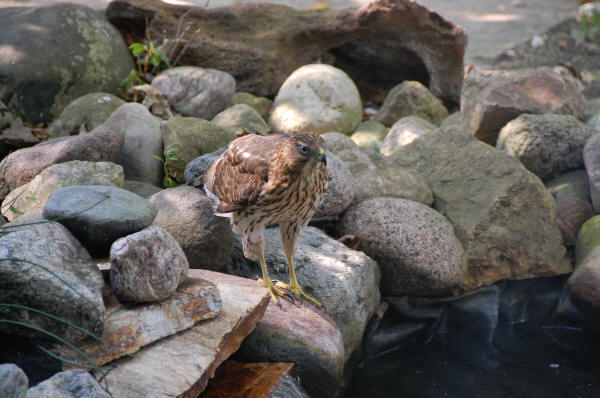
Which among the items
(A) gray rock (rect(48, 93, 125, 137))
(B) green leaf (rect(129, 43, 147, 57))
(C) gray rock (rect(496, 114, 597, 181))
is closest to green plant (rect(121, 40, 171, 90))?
(B) green leaf (rect(129, 43, 147, 57))

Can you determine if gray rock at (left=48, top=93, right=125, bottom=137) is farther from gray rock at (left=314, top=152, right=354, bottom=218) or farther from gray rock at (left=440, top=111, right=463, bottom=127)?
gray rock at (left=440, top=111, right=463, bottom=127)

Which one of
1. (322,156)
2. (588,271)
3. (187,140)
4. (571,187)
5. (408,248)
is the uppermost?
(322,156)

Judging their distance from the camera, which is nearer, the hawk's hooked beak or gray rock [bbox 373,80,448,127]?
the hawk's hooked beak

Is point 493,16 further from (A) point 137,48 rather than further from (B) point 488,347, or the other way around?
(B) point 488,347

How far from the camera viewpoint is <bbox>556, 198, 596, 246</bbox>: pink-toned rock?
6.01 metres

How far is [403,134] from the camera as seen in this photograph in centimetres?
723

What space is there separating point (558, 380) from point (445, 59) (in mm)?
5304

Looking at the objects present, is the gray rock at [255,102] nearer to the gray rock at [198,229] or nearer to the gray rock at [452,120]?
the gray rock at [452,120]

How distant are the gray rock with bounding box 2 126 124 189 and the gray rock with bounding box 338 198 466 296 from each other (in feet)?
7.02

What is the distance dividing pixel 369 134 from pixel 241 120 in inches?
67.5

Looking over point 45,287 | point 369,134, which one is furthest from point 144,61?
point 45,287

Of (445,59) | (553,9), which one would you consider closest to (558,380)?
(445,59)

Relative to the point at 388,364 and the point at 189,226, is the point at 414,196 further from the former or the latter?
the point at 189,226

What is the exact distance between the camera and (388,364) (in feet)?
16.4
